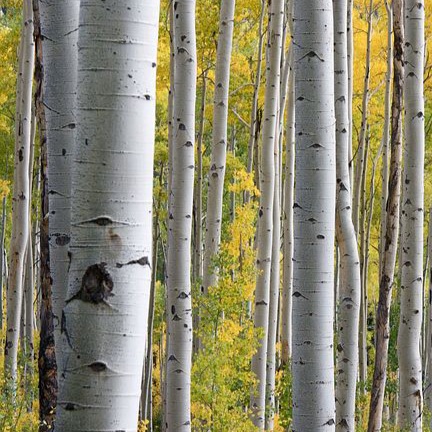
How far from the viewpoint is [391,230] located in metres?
7.24

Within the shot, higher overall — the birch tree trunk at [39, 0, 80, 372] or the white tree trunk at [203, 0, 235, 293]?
the white tree trunk at [203, 0, 235, 293]

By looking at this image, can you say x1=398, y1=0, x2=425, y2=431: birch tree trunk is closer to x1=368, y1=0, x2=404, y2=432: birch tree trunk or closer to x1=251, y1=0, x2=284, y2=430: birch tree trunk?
x1=368, y1=0, x2=404, y2=432: birch tree trunk

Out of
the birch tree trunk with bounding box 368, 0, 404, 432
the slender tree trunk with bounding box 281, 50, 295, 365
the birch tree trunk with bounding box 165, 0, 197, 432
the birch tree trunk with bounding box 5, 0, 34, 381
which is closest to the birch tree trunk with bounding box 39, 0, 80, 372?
the birch tree trunk with bounding box 165, 0, 197, 432

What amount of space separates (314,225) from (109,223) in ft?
5.05

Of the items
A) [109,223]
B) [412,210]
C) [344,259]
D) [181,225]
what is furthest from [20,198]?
[109,223]

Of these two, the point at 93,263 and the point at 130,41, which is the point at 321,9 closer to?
the point at 130,41

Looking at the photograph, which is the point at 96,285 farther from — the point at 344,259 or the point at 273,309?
the point at 273,309

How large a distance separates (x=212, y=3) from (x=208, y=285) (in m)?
5.84

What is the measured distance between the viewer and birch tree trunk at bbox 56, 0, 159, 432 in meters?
1.89

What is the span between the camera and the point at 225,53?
9.41 m

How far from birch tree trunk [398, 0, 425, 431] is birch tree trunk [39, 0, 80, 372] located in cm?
387

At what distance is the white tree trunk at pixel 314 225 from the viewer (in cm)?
332

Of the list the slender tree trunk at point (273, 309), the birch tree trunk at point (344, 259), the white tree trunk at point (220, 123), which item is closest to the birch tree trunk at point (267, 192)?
the white tree trunk at point (220, 123)

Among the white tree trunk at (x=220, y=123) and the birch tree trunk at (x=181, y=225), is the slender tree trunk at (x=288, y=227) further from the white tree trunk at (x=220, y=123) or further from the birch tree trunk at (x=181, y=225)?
the birch tree trunk at (x=181, y=225)
